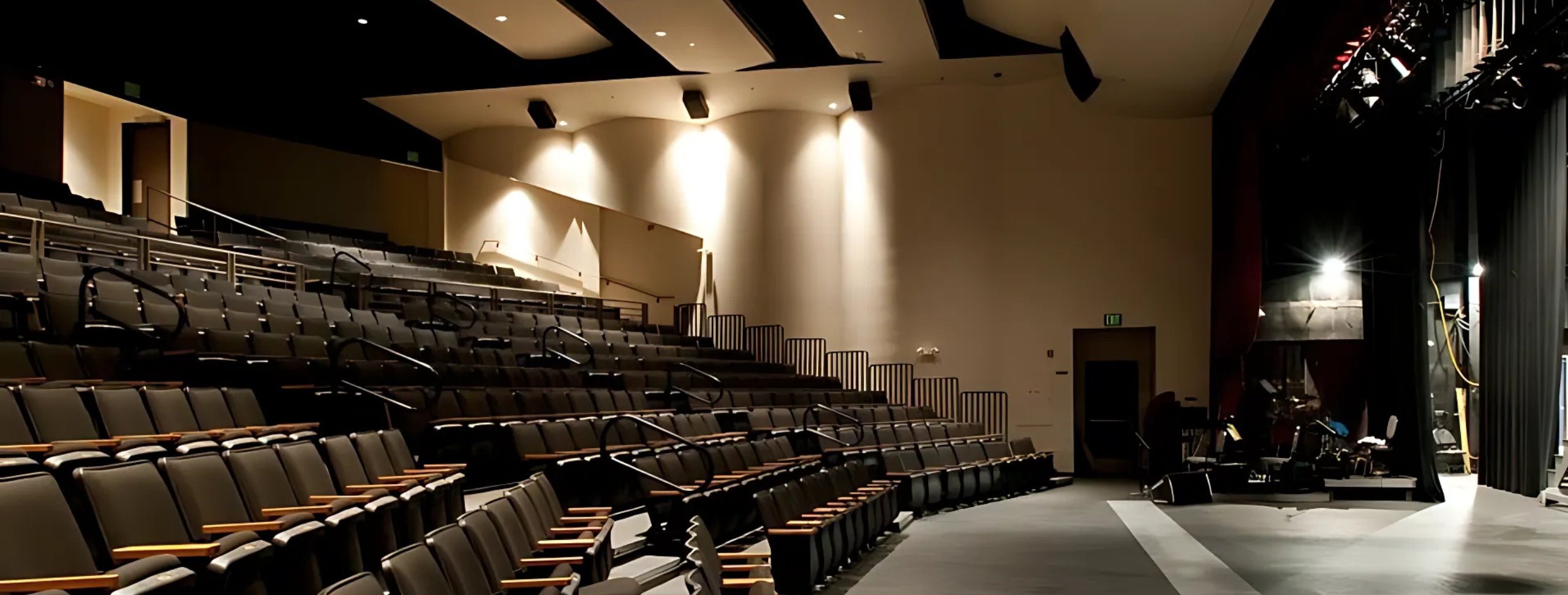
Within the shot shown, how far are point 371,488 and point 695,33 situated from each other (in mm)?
7836

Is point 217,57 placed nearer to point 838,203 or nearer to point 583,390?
point 838,203

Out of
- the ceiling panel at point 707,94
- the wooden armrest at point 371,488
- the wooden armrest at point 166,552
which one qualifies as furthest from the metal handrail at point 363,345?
the ceiling panel at point 707,94

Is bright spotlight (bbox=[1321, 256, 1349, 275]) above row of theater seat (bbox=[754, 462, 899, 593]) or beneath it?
above

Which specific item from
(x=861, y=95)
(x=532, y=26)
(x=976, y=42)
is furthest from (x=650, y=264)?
(x=976, y=42)

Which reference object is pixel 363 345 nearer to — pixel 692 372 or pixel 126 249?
pixel 126 249

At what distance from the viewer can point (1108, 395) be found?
1173cm

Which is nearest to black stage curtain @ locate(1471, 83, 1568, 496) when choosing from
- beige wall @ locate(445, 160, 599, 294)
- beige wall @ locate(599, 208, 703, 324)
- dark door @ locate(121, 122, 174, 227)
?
beige wall @ locate(599, 208, 703, 324)

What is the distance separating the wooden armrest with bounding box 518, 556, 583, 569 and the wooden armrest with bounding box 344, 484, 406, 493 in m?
0.53

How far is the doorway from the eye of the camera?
38.1ft

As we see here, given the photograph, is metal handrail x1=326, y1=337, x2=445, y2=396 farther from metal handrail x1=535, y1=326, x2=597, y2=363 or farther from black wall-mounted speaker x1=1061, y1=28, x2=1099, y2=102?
black wall-mounted speaker x1=1061, y1=28, x2=1099, y2=102

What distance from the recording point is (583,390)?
686 cm

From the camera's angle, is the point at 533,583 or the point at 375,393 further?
the point at 375,393

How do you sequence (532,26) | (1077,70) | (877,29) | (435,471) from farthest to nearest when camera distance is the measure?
(532,26) < (1077,70) < (877,29) < (435,471)

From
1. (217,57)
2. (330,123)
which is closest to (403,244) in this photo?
(330,123)
